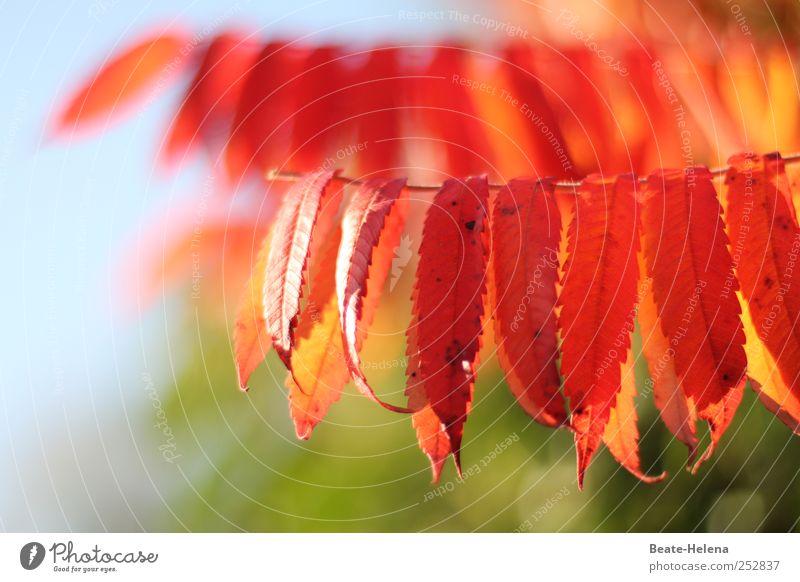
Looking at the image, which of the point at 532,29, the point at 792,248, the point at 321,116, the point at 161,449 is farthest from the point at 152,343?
the point at 792,248

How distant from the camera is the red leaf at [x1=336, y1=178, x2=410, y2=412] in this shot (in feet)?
1.28

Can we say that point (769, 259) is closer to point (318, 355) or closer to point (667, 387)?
point (667, 387)

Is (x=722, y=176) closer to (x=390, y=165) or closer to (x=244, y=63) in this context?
(x=390, y=165)

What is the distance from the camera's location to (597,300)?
1.41 ft

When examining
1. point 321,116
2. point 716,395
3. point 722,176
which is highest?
point 321,116

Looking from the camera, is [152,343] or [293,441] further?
[293,441]

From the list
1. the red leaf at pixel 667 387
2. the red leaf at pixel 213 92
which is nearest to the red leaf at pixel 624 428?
the red leaf at pixel 667 387

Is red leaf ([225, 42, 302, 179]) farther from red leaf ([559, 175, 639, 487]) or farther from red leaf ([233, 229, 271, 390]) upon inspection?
red leaf ([559, 175, 639, 487])

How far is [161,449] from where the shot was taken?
0.87 m
